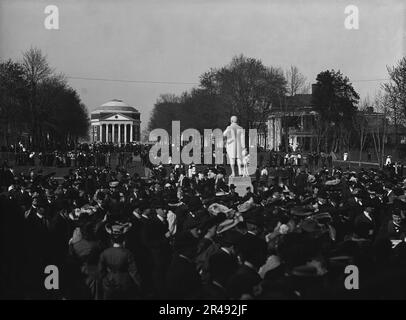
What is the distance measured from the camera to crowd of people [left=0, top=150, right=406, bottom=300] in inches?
284

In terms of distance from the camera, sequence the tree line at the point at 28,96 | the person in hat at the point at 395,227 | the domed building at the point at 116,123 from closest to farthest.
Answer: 1. the person in hat at the point at 395,227
2. the tree line at the point at 28,96
3. the domed building at the point at 116,123

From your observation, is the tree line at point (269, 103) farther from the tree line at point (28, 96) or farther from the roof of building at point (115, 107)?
the roof of building at point (115, 107)

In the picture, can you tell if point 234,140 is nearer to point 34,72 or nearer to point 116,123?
point 34,72

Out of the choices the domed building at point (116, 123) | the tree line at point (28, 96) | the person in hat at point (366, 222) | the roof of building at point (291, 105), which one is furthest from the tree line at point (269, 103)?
the person in hat at point (366, 222)

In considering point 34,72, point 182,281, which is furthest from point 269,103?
point 182,281

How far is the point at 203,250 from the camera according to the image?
875cm

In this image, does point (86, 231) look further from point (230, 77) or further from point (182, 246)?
point (230, 77)

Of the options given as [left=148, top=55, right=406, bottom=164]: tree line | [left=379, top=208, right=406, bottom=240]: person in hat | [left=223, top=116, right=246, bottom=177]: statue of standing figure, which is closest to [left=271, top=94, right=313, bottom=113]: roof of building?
[left=148, top=55, right=406, bottom=164]: tree line

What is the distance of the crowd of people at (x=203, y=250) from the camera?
7219 millimetres

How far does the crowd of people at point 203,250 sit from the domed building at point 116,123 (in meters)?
103

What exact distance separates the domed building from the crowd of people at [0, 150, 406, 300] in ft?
339

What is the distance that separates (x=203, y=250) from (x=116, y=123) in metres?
108

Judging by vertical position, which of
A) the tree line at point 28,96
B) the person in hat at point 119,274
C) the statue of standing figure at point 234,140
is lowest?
the person in hat at point 119,274
